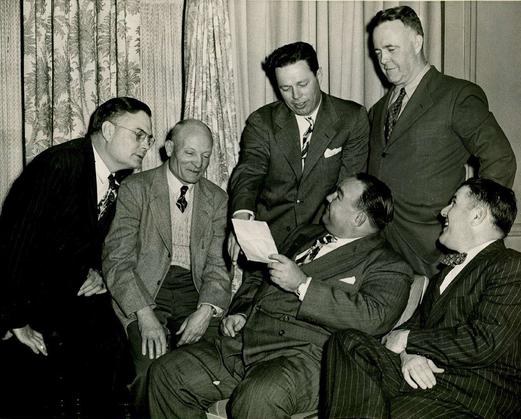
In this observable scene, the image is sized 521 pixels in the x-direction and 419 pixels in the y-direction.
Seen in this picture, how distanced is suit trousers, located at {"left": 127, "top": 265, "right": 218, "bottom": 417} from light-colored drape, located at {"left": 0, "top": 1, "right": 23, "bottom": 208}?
1.26m

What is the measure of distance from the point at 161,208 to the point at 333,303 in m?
1.21

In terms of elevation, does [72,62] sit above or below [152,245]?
above

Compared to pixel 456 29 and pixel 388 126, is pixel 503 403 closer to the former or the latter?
pixel 388 126

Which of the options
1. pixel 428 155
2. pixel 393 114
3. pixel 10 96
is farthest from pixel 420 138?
pixel 10 96

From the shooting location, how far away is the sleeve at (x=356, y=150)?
11.5 feet

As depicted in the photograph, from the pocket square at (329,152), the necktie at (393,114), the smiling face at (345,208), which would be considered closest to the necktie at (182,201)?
the pocket square at (329,152)

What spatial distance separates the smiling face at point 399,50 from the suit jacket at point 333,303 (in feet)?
3.29

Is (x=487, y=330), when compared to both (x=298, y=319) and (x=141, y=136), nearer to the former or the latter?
(x=298, y=319)

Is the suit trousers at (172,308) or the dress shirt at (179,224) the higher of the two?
the dress shirt at (179,224)

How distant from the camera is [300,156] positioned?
3488 millimetres

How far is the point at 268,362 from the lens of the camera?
2707 millimetres

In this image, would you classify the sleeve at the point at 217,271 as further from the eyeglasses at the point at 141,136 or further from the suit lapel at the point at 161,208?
the eyeglasses at the point at 141,136

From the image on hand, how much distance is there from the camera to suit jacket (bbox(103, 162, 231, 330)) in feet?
10.5

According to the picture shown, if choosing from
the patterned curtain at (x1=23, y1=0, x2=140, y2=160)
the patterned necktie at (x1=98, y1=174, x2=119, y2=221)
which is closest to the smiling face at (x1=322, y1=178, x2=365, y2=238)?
the patterned necktie at (x1=98, y1=174, x2=119, y2=221)
